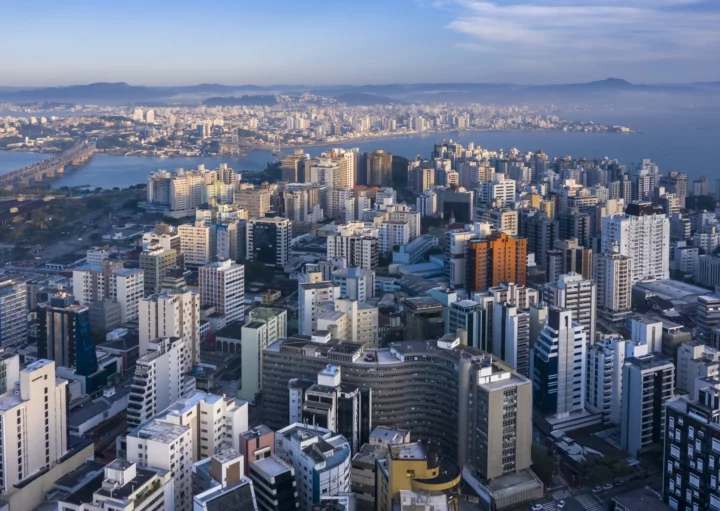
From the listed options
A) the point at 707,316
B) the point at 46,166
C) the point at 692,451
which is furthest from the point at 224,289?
the point at 46,166

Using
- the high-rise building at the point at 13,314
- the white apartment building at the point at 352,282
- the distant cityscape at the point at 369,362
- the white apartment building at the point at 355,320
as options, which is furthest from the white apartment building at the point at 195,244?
the white apartment building at the point at 355,320

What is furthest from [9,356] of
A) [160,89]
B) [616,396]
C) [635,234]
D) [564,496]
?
[160,89]

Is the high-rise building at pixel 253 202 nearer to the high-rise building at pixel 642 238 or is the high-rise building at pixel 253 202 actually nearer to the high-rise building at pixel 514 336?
the high-rise building at pixel 642 238

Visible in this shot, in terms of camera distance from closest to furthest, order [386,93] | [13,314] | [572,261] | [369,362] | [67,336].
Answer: [369,362], [67,336], [13,314], [572,261], [386,93]

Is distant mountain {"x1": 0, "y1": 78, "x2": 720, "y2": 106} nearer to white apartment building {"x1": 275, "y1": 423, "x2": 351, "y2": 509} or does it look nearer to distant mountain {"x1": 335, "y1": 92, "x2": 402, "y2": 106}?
distant mountain {"x1": 335, "y1": 92, "x2": 402, "y2": 106}

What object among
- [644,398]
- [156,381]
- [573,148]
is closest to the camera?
[644,398]

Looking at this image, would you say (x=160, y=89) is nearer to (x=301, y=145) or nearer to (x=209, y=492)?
(x=301, y=145)

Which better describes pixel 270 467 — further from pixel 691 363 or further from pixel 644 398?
pixel 691 363
